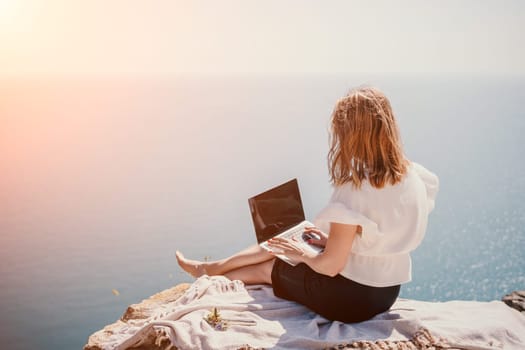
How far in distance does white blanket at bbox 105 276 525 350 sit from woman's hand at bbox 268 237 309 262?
229 millimetres

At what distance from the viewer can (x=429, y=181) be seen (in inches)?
88.9

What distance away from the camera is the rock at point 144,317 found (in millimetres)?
2186

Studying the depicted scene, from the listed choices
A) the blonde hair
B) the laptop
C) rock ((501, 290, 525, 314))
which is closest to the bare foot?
the laptop

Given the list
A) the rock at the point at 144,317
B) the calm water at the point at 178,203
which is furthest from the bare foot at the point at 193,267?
the calm water at the point at 178,203

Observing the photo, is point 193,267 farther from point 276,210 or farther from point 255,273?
point 276,210

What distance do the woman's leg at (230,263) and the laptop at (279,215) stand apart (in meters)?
0.13

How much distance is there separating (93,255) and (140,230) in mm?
1247

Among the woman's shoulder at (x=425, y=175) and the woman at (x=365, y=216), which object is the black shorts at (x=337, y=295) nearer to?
the woman at (x=365, y=216)

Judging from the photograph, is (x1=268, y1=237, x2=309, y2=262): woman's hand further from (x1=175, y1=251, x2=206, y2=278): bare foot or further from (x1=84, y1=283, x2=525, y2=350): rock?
(x1=175, y1=251, x2=206, y2=278): bare foot

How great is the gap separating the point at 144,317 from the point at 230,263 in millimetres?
474

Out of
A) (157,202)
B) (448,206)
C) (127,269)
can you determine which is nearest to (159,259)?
(127,269)

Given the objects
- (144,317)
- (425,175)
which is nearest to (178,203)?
(144,317)

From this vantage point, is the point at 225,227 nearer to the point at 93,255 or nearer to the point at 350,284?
the point at 93,255

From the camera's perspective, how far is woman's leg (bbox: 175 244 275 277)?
2566 millimetres
